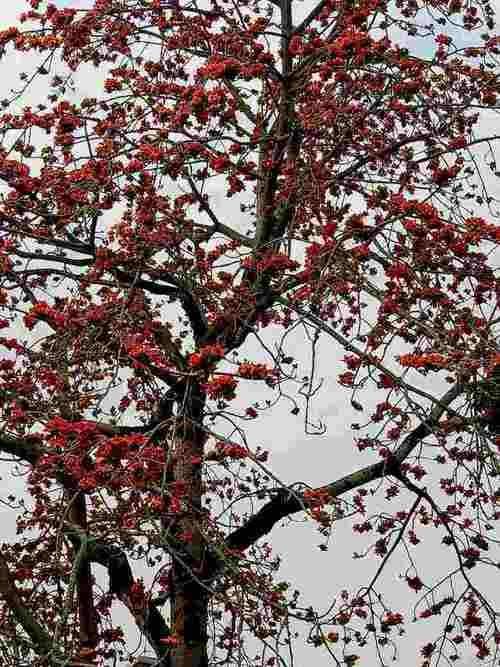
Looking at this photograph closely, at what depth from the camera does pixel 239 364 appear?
4.77 metres

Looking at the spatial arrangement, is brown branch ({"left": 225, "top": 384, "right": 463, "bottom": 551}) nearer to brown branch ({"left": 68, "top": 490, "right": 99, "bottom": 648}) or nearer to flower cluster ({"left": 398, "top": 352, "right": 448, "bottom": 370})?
brown branch ({"left": 68, "top": 490, "right": 99, "bottom": 648})

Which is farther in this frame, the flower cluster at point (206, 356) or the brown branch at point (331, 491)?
the brown branch at point (331, 491)

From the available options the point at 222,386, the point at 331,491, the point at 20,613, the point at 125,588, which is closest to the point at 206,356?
the point at 222,386

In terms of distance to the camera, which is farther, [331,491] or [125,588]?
[125,588]

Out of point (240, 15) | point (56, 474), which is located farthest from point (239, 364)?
point (240, 15)

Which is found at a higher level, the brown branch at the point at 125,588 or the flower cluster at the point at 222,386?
the brown branch at the point at 125,588

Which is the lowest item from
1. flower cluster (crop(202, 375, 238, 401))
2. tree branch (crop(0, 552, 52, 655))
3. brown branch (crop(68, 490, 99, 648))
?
tree branch (crop(0, 552, 52, 655))

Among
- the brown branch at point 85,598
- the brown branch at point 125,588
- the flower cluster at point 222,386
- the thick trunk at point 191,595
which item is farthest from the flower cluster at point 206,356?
the brown branch at point 85,598

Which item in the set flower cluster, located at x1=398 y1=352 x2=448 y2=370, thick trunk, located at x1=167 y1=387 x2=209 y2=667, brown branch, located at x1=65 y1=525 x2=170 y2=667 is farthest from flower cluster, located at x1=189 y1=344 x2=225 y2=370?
brown branch, located at x1=65 y1=525 x2=170 y2=667

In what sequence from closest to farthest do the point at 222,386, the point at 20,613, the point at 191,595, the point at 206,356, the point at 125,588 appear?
the point at 222,386
the point at 206,356
the point at 20,613
the point at 191,595
the point at 125,588

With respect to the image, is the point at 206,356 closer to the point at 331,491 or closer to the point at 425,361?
the point at 425,361

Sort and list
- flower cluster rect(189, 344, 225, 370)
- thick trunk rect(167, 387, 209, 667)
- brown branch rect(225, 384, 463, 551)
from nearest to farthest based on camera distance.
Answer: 1. flower cluster rect(189, 344, 225, 370)
2. thick trunk rect(167, 387, 209, 667)
3. brown branch rect(225, 384, 463, 551)

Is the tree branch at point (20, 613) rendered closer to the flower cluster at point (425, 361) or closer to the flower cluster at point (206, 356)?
the flower cluster at point (206, 356)

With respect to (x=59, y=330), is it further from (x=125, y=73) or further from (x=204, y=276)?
(x=125, y=73)
